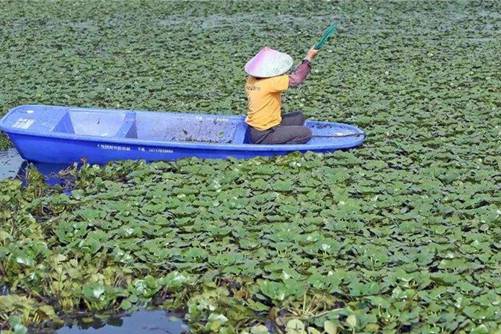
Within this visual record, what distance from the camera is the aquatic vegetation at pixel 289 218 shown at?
5031mm

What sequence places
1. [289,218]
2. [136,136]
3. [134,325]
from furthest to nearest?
1. [136,136]
2. [289,218]
3. [134,325]

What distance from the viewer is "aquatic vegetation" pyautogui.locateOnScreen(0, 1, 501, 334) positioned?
5031 mm

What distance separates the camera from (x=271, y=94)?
25.4 ft

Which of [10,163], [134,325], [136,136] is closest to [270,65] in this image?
[136,136]

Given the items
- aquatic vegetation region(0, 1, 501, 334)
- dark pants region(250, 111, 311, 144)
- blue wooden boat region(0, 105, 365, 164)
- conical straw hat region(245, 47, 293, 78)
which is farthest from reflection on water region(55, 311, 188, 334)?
conical straw hat region(245, 47, 293, 78)

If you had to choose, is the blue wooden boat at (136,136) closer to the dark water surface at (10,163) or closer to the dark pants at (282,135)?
the dark pants at (282,135)

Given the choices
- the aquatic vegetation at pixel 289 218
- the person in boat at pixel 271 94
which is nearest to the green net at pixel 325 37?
the person in boat at pixel 271 94

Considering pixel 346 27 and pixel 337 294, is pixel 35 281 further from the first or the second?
pixel 346 27

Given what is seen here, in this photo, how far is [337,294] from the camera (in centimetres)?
511

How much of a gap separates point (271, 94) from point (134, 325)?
3.20m

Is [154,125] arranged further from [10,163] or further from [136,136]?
[10,163]

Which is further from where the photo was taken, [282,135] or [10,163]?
[10,163]

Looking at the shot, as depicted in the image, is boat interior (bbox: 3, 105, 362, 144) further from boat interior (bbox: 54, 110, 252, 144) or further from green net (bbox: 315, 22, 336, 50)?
green net (bbox: 315, 22, 336, 50)

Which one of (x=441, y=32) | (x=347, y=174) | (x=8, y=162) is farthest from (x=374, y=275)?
(x=441, y=32)
